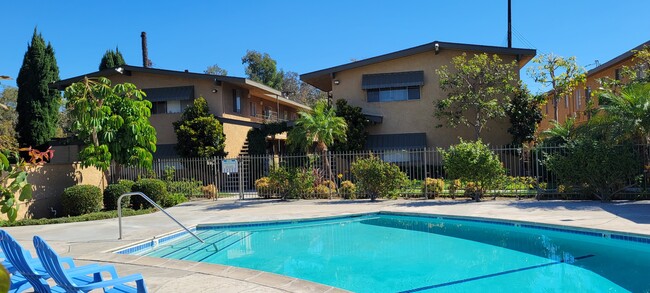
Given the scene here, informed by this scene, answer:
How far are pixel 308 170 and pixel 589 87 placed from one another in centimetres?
2175

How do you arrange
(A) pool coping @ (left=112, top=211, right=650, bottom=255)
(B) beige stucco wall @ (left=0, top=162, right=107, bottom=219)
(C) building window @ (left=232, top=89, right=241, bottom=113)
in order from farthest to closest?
(C) building window @ (left=232, top=89, right=241, bottom=113) → (B) beige stucco wall @ (left=0, top=162, right=107, bottom=219) → (A) pool coping @ (left=112, top=211, right=650, bottom=255)

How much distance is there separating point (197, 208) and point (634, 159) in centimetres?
1440

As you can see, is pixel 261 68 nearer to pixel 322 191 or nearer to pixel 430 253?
pixel 322 191

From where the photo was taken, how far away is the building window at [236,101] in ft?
89.6

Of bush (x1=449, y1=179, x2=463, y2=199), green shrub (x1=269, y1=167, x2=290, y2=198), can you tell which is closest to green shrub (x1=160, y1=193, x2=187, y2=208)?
green shrub (x1=269, y1=167, x2=290, y2=198)

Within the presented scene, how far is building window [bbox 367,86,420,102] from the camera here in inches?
950

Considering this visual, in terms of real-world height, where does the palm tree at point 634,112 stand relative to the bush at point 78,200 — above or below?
above

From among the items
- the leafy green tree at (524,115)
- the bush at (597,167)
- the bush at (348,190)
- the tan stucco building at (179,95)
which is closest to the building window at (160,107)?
the tan stucco building at (179,95)

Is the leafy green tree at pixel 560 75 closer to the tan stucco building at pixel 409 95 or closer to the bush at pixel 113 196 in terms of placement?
the tan stucco building at pixel 409 95

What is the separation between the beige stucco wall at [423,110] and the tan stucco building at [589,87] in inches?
140

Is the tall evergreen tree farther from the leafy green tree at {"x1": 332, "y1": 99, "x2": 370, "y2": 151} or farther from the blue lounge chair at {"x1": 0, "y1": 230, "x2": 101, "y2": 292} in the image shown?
the blue lounge chair at {"x1": 0, "y1": 230, "x2": 101, "y2": 292}

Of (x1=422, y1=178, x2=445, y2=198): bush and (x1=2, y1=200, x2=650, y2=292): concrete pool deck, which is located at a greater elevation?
(x1=422, y1=178, x2=445, y2=198): bush

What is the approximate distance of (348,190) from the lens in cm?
1859

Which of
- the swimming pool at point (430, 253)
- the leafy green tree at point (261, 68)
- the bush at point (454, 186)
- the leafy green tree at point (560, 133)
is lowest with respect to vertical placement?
the swimming pool at point (430, 253)
